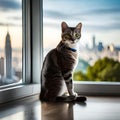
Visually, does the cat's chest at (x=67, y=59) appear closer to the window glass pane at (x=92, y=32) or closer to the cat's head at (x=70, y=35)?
the cat's head at (x=70, y=35)

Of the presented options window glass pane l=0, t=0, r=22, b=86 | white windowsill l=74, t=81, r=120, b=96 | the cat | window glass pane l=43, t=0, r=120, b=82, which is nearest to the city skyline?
window glass pane l=0, t=0, r=22, b=86

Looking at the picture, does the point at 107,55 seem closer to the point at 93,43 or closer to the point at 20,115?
the point at 93,43

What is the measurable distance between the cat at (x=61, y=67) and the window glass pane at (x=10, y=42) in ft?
0.84

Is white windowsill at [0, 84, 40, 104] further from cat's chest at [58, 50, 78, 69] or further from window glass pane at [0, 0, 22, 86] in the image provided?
cat's chest at [58, 50, 78, 69]

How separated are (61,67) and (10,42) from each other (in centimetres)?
44

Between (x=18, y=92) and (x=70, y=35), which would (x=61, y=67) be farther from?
(x=18, y=92)

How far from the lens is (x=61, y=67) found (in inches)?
85.5

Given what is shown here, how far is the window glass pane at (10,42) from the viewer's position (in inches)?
85.0

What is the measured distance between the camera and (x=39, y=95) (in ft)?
7.45

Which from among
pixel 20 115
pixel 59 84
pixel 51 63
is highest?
pixel 51 63

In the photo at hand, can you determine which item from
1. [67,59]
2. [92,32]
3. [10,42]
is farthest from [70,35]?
[10,42]

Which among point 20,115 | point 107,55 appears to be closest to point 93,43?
point 107,55

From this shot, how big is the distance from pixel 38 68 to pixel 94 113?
837 mm

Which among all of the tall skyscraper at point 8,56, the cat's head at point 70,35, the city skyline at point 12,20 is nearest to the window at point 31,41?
the city skyline at point 12,20
